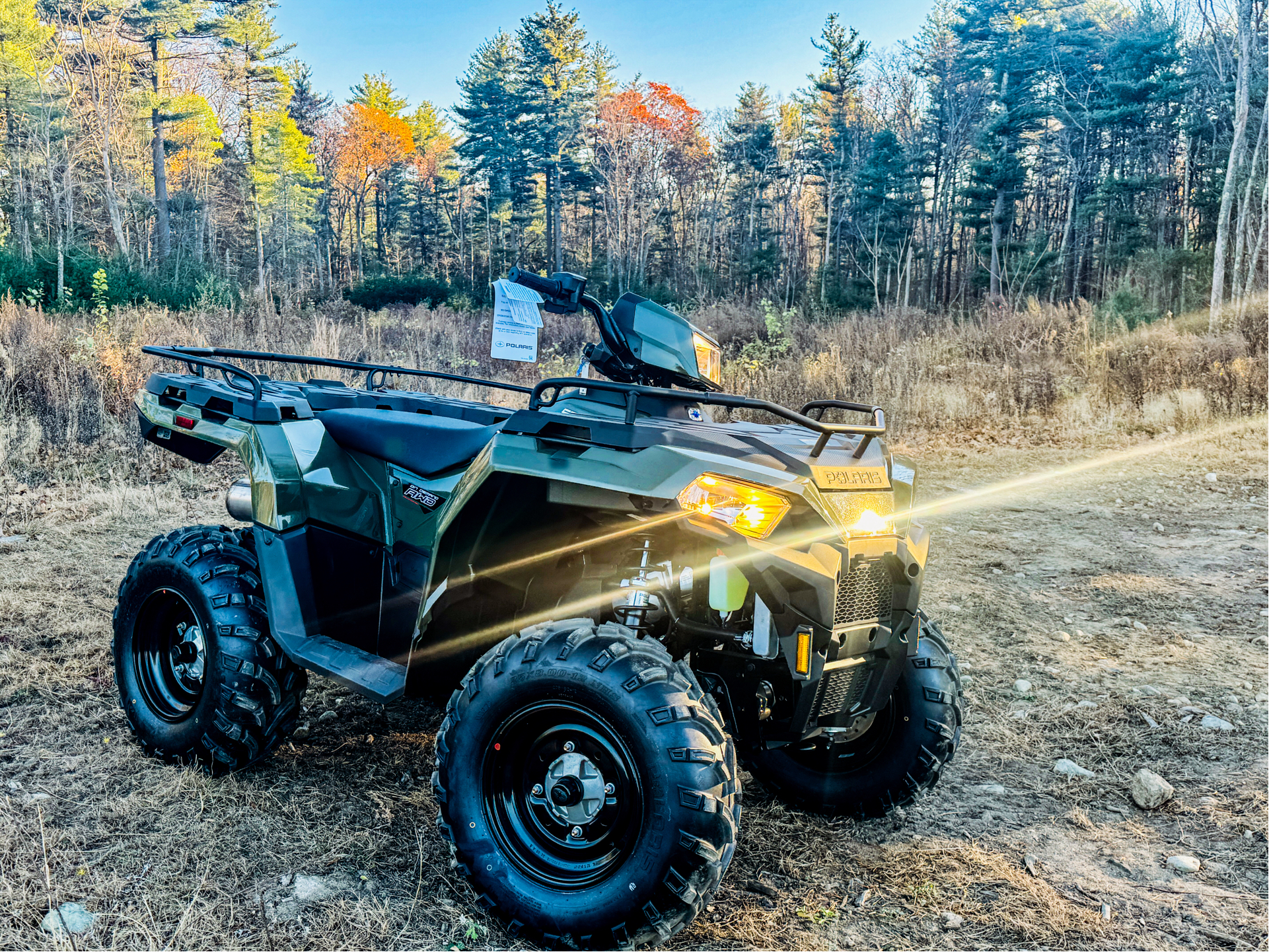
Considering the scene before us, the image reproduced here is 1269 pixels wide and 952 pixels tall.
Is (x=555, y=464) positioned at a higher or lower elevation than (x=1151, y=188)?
lower

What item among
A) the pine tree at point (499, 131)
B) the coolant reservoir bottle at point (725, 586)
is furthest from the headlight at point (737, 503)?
the pine tree at point (499, 131)

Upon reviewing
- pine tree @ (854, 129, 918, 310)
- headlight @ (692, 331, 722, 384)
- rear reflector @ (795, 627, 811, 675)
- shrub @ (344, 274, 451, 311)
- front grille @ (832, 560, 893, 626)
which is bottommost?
rear reflector @ (795, 627, 811, 675)

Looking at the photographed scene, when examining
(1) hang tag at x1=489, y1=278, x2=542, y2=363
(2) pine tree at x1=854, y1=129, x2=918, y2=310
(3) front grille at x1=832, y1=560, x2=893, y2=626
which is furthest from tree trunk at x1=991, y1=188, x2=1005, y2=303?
(3) front grille at x1=832, y1=560, x2=893, y2=626

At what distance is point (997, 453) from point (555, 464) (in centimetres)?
872

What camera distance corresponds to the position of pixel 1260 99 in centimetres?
2339

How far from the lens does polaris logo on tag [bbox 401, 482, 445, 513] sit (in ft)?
9.05

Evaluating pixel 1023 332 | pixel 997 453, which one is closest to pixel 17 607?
pixel 997 453

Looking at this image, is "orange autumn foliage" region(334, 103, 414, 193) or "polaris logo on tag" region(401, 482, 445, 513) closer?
"polaris logo on tag" region(401, 482, 445, 513)

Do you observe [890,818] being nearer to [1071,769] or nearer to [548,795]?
[1071,769]

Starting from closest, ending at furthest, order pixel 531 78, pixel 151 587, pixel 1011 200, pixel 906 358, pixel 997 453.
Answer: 1. pixel 151 587
2. pixel 997 453
3. pixel 906 358
4. pixel 1011 200
5. pixel 531 78

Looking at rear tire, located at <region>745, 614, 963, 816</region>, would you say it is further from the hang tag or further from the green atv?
the hang tag

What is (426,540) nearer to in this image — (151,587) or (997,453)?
(151,587)

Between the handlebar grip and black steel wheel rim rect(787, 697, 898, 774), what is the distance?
179 centimetres

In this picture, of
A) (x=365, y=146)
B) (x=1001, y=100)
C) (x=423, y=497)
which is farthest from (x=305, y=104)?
(x=423, y=497)
